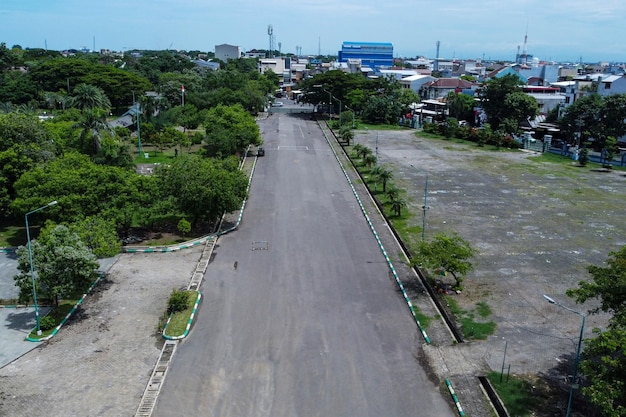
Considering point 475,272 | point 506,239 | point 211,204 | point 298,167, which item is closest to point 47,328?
point 211,204

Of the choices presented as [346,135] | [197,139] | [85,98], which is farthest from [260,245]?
[85,98]

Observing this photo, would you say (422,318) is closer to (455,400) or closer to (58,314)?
(455,400)

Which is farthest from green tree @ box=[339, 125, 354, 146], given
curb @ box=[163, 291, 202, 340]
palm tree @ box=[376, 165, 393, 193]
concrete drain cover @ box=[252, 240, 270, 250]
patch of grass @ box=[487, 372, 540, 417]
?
patch of grass @ box=[487, 372, 540, 417]

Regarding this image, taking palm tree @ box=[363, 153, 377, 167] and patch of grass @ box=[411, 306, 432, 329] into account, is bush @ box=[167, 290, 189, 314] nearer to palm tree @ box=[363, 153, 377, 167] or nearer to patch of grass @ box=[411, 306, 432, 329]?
patch of grass @ box=[411, 306, 432, 329]

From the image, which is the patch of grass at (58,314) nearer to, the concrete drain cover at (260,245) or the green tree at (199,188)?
the green tree at (199,188)

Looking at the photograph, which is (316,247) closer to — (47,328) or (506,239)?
(506,239)
